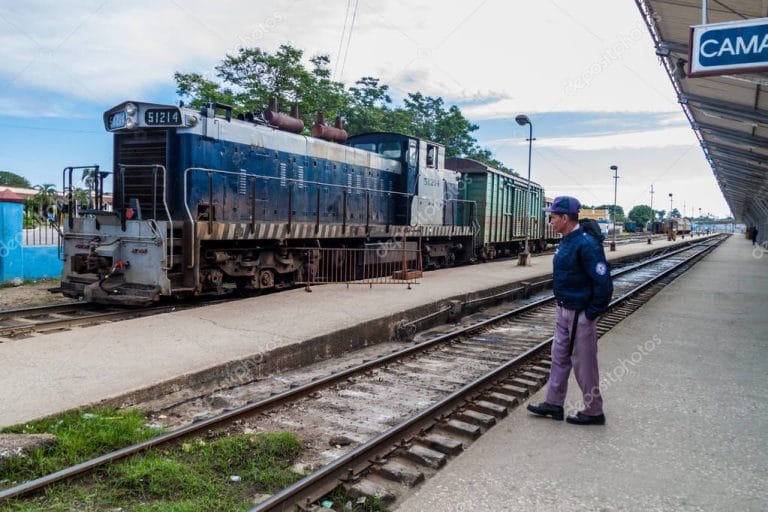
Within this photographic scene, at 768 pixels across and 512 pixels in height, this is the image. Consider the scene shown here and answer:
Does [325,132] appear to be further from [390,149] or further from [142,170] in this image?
[142,170]

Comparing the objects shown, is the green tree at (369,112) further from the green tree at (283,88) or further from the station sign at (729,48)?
the station sign at (729,48)

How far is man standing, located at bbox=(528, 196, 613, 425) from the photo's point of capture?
4781mm

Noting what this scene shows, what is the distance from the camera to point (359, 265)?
13883 mm

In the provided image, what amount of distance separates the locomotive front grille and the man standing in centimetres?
720

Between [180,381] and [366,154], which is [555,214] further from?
[366,154]

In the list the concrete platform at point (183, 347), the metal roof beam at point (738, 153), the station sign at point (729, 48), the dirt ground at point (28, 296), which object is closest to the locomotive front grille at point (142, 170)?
the concrete platform at point (183, 347)

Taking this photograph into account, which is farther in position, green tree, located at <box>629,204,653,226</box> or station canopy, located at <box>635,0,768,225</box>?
green tree, located at <box>629,204,653,226</box>

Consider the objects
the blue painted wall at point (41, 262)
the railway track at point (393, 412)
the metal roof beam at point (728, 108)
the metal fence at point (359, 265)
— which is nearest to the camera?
the railway track at point (393, 412)

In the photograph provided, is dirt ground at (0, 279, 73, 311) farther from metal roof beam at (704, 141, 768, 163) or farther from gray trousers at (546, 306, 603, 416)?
metal roof beam at (704, 141, 768, 163)

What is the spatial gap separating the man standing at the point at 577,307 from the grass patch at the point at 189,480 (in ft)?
8.21

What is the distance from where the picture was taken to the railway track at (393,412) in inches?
147

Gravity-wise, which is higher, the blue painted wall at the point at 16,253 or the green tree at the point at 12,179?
the green tree at the point at 12,179

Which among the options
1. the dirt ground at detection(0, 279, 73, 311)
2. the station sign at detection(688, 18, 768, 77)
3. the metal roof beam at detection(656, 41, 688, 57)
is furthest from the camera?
the metal roof beam at detection(656, 41, 688, 57)

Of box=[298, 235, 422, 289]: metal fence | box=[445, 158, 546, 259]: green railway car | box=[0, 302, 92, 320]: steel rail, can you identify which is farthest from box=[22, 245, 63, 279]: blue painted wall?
box=[445, 158, 546, 259]: green railway car
